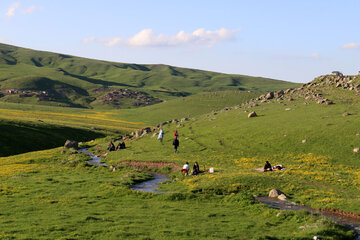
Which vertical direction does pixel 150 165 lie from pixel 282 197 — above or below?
below

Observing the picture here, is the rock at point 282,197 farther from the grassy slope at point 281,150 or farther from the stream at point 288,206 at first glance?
the grassy slope at point 281,150

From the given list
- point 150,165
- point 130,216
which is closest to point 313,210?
point 130,216

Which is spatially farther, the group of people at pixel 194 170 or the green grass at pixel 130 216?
the group of people at pixel 194 170

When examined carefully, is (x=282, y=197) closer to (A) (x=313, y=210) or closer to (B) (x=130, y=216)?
(A) (x=313, y=210)

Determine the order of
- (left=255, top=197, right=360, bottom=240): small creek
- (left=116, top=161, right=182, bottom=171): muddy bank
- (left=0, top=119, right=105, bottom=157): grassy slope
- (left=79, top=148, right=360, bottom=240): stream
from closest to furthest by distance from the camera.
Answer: (left=255, top=197, right=360, bottom=240): small creek < (left=79, top=148, right=360, bottom=240): stream < (left=116, top=161, right=182, bottom=171): muddy bank < (left=0, top=119, right=105, bottom=157): grassy slope

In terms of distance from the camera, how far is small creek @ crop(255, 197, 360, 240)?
27.6 meters

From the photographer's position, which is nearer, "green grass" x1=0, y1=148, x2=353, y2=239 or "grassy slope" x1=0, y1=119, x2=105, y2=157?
"green grass" x1=0, y1=148, x2=353, y2=239

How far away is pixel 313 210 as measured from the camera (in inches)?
1236

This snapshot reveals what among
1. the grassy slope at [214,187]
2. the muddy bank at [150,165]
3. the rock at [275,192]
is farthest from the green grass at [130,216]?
the muddy bank at [150,165]

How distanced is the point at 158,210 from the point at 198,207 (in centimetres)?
406

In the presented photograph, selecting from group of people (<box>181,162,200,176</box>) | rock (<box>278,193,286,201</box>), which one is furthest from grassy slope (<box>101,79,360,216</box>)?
group of people (<box>181,162,200,176</box>)

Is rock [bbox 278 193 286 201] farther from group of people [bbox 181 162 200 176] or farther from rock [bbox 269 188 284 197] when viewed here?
group of people [bbox 181 162 200 176]

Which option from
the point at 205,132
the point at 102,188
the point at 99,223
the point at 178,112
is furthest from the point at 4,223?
the point at 178,112

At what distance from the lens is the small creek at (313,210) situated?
90.4ft
